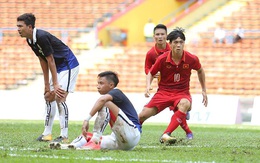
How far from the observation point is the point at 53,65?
1166 cm

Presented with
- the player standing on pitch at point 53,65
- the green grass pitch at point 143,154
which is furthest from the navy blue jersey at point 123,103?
the player standing on pitch at point 53,65

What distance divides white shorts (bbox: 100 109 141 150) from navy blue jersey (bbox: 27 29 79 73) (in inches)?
87.7

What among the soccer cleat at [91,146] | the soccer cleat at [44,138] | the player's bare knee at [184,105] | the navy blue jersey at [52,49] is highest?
the navy blue jersey at [52,49]

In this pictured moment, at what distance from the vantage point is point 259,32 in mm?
29312

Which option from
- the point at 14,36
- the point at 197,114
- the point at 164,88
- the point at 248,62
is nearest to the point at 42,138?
the point at 164,88

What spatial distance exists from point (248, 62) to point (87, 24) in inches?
335

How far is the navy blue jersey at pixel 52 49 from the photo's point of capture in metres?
11.6

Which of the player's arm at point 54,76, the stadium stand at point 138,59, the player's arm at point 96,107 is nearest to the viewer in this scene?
the player's arm at point 96,107

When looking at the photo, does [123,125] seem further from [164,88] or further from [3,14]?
[3,14]

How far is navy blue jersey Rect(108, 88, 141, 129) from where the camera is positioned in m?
Result: 9.77

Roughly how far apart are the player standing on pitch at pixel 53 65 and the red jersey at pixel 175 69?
142 centimetres

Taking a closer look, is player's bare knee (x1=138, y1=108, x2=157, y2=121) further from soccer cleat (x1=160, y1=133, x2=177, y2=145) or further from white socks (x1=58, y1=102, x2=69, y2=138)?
white socks (x1=58, y1=102, x2=69, y2=138)

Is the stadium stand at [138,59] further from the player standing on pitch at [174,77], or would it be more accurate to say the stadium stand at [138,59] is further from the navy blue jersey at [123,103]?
the navy blue jersey at [123,103]

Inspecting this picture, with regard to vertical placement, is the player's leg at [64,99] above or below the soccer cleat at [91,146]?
above
